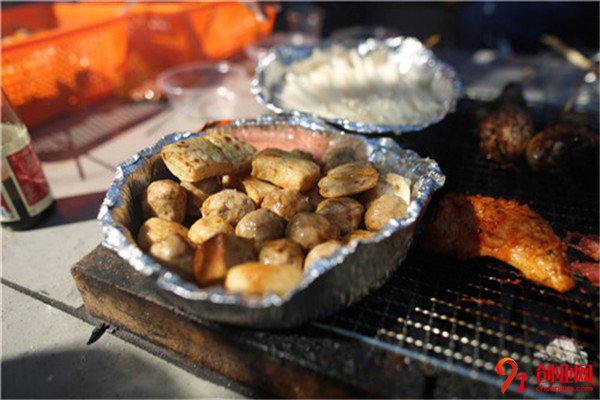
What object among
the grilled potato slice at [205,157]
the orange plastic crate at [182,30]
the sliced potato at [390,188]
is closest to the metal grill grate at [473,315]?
the sliced potato at [390,188]

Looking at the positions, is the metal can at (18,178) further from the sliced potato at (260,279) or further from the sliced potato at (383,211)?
the sliced potato at (383,211)

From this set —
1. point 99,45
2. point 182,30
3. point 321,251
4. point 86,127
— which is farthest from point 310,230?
point 182,30

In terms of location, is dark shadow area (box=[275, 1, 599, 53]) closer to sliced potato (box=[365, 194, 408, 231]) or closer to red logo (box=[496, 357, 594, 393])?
sliced potato (box=[365, 194, 408, 231])

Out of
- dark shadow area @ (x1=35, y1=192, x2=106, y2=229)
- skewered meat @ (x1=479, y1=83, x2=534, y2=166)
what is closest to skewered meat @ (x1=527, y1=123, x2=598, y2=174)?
skewered meat @ (x1=479, y1=83, x2=534, y2=166)

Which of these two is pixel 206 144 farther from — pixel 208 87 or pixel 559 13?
pixel 559 13

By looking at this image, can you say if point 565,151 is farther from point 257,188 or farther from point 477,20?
point 477,20
